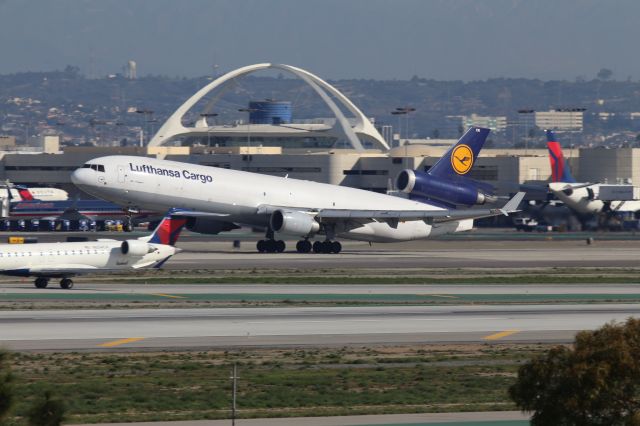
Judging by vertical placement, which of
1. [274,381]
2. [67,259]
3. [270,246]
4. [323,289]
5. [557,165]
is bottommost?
[274,381]

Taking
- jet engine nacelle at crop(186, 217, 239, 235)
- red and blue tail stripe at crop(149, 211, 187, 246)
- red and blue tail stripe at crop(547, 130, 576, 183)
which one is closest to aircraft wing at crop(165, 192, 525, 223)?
jet engine nacelle at crop(186, 217, 239, 235)

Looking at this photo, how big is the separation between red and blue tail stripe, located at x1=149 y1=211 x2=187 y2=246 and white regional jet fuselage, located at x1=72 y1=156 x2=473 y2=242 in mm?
16013

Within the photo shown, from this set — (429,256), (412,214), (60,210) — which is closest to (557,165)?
(60,210)

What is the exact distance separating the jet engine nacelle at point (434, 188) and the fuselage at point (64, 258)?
1331 inches

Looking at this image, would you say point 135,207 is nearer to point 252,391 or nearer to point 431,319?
point 431,319

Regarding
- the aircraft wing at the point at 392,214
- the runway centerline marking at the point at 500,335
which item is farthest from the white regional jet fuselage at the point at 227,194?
the runway centerline marking at the point at 500,335

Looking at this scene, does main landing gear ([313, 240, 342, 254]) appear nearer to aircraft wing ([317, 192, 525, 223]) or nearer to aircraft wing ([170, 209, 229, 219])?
aircraft wing ([317, 192, 525, 223])

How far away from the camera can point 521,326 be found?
42.6 meters

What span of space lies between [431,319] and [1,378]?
27.8 meters

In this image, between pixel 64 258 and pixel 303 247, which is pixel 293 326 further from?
pixel 303 247

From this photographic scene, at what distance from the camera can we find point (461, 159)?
288 ft

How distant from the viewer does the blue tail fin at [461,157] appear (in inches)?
3440

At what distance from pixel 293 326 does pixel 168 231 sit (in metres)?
18.1

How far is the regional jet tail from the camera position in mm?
86750
